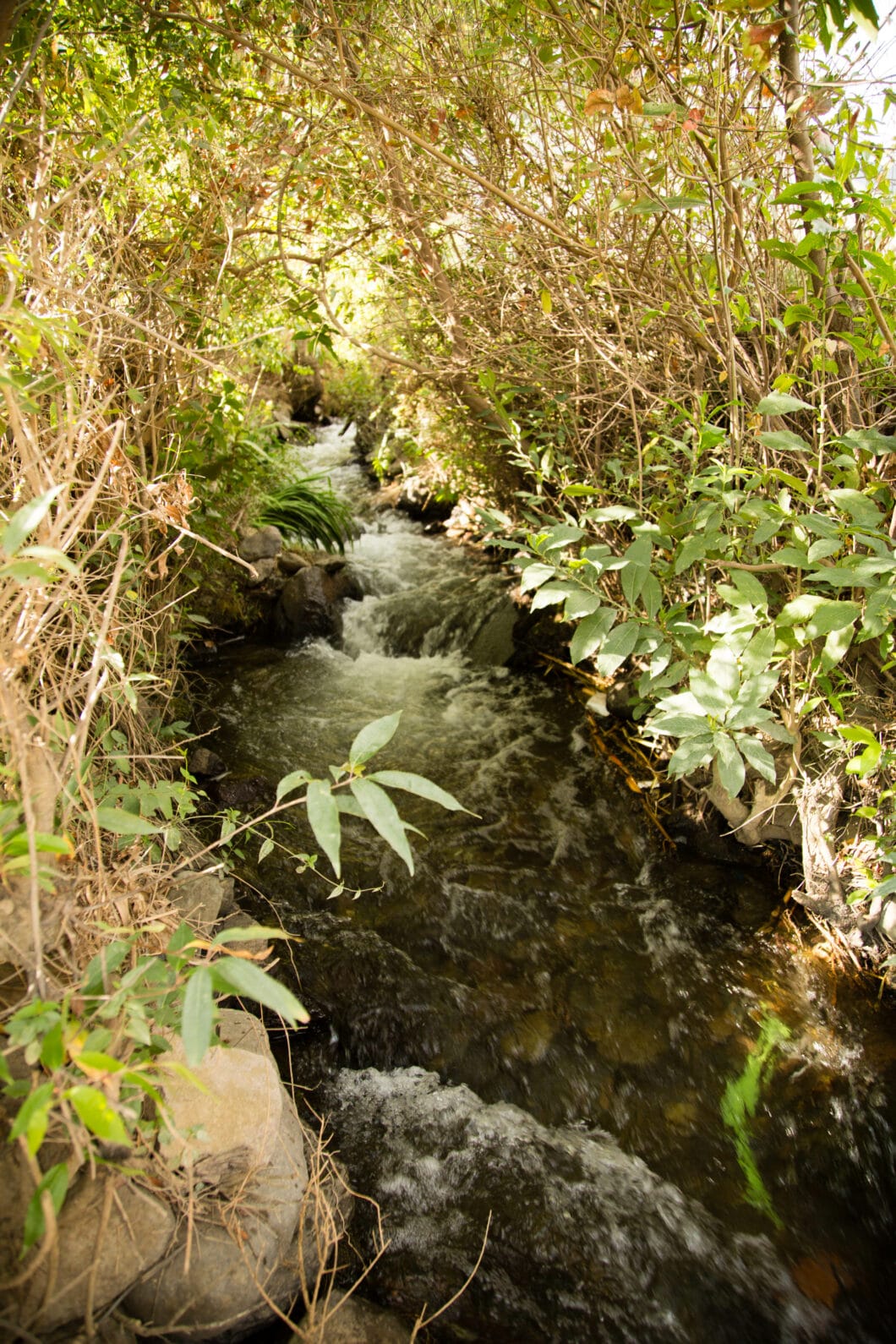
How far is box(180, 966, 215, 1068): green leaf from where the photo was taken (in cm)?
81

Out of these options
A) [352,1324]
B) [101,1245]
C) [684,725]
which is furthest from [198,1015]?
[684,725]

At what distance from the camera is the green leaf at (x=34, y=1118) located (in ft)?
2.42

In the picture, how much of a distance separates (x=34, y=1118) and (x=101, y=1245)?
482 mm

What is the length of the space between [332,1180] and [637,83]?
3.16 meters

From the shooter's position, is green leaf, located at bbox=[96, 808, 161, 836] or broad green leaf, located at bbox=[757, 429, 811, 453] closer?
green leaf, located at bbox=[96, 808, 161, 836]

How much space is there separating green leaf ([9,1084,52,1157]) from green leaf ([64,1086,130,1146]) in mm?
32

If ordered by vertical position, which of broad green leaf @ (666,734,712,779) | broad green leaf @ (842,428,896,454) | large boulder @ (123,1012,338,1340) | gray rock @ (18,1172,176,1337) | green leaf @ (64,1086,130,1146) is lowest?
large boulder @ (123,1012,338,1340)

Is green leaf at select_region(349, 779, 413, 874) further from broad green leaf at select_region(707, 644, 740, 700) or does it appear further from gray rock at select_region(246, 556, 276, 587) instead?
gray rock at select_region(246, 556, 276, 587)

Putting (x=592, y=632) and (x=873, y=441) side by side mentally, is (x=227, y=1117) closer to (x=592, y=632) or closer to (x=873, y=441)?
(x=592, y=632)

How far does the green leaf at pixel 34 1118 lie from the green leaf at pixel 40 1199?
0.11 metres

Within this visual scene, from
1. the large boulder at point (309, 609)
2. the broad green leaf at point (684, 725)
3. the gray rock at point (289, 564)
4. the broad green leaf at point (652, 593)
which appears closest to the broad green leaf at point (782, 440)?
the broad green leaf at point (652, 593)

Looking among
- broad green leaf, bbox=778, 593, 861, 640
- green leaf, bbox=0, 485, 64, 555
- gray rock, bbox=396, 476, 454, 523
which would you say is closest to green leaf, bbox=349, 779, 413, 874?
green leaf, bbox=0, 485, 64, 555

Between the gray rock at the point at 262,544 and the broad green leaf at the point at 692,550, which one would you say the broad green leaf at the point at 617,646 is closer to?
the broad green leaf at the point at 692,550

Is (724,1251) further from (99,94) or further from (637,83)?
(99,94)
